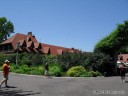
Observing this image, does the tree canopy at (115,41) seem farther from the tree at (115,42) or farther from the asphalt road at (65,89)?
the asphalt road at (65,89)

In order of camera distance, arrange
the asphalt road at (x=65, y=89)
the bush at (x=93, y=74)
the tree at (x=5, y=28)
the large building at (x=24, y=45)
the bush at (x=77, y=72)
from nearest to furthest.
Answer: the asphalt road at (x=65, y=89) < the bush at (x=77, y=72) < the bush at (x=93, y=74) < the large building at (x=24, y=45) < the tree at (x=5, y=28)

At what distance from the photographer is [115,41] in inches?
1469

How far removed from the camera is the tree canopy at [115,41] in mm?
37375

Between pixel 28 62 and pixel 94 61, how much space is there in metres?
15.9

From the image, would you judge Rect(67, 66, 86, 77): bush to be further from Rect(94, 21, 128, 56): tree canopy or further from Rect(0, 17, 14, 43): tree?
Rect(0, 17, 14, 43): tree

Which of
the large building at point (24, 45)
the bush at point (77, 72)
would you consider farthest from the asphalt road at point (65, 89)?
the large building at point (24, 45)

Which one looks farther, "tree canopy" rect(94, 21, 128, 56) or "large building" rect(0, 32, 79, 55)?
"large building" rect(0, 32, 79, 55)

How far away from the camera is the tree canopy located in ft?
123

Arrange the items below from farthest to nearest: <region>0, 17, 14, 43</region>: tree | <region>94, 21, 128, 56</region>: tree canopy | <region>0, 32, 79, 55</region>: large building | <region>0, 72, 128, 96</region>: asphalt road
→ <region>0, 17, 14, 43</region>: tree < <region>0, 32, 79, 55</region>: large building < <region>94, 21, 128, 56</region>: tree canopy < <region>0, 72, 128, 96</region>: asphalt road

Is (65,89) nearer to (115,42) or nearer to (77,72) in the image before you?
(77,72)

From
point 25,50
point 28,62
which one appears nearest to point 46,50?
point 25,50

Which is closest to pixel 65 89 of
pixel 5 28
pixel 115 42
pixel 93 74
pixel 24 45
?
pixel 93 74

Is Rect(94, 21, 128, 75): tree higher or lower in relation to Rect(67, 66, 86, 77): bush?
higher

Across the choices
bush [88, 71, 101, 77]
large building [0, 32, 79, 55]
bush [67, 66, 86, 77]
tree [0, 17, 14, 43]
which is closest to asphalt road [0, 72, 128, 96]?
bush [67, 66, 86, 77]
